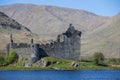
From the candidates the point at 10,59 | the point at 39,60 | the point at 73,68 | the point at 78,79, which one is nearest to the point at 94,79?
the point at 78,79

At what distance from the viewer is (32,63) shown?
5271 inches

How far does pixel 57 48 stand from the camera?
468 feet

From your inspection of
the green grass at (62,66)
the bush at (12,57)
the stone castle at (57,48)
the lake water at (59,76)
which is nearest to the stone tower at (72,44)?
the stone castle at (57,48)

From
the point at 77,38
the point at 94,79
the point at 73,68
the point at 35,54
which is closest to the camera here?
the point at 94,79

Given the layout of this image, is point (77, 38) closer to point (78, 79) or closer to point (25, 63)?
point (25, 63)

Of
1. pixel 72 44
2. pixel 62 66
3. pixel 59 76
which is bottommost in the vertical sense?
pixel 59 76

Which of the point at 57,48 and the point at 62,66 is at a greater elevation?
the point at 57,48

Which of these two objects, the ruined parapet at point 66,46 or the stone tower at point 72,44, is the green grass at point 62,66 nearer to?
the ruined parapet at point 66,46

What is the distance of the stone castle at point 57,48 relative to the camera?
138625 mm

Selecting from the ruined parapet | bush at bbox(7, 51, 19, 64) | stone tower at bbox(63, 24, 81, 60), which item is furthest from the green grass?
stone tower at bbox(63, 24, 81, 60)

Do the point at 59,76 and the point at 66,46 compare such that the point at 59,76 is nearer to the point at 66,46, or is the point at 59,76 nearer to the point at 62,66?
the point at 62,66

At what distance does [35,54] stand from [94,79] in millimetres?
54018

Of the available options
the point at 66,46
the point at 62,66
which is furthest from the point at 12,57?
the point at 62,66

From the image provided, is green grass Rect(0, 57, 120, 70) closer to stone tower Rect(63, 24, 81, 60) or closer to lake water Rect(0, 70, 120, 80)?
stone tower Rect(63, 24, 81, 60)
